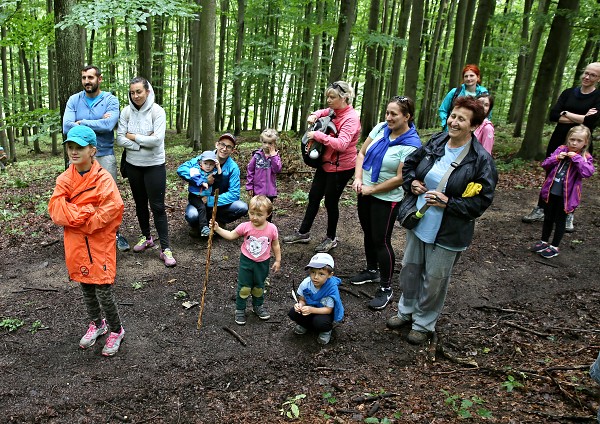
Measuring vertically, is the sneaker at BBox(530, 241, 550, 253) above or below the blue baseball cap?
below

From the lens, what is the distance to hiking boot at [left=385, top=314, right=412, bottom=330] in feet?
14.1

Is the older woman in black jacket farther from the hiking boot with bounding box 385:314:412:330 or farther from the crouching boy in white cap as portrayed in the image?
the crouching boy in white cap

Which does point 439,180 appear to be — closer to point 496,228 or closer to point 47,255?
point 496,228

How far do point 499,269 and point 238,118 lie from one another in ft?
56.0

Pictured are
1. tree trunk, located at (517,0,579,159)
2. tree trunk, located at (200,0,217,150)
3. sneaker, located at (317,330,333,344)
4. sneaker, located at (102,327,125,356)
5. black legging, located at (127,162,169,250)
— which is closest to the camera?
sneaker, located at (102,327,125,356)

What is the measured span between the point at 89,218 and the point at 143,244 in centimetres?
260

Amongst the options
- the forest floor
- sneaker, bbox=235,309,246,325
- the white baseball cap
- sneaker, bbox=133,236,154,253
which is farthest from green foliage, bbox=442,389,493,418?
sneaker, bbox=133,236,154,253

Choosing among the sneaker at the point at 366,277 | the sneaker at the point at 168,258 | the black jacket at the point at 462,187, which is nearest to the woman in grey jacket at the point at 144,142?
the sneaker at the point at 168,258

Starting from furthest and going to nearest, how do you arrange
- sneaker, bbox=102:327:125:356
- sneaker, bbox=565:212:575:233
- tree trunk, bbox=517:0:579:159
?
tree trunk, bbox=517:0:579:159, sneaker, bbox=565:212:575:233, sneaker, bbox=102:327:125:356

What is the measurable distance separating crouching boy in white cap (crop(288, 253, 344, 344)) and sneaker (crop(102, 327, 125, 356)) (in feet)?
5.68

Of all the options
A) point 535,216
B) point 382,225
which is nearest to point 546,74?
point 535,216

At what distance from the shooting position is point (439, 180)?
366 cm

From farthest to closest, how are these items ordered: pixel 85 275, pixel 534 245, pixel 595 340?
1. pixel 534 245
2. pixel 595 340
3. pixel 85 275

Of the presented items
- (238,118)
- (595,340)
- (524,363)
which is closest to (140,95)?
(524,363)
